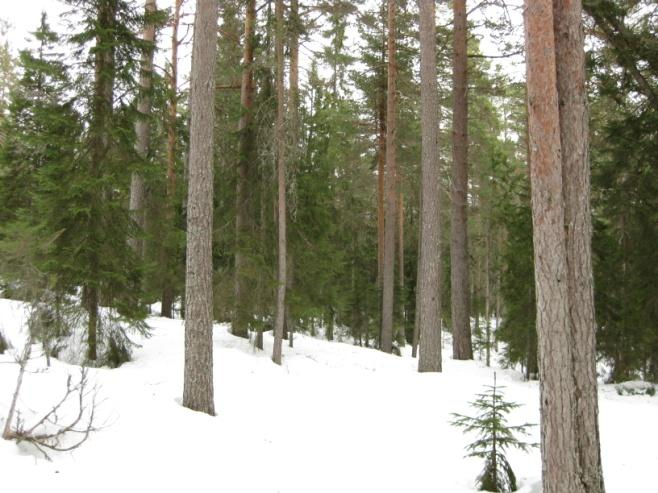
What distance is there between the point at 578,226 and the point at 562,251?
0.28 m

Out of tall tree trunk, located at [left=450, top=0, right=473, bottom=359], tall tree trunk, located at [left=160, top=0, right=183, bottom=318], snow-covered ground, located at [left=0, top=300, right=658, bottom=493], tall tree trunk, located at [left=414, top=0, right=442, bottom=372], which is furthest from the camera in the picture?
tall tree trunk, located at [left=160, top=0, right=183, bottom=318]

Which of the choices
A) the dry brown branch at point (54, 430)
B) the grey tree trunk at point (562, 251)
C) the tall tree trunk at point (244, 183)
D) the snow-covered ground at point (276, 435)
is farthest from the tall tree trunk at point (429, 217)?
the dry brown branch at point (54, 430)

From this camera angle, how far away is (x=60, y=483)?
419cm

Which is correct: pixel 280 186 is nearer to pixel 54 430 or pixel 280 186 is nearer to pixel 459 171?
pixel 459 171

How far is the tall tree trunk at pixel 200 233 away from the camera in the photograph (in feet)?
22.3

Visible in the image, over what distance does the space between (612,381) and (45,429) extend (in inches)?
532

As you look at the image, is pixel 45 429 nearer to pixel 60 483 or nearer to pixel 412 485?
pixel 60 483

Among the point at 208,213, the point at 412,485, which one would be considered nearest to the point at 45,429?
the point at 208,213

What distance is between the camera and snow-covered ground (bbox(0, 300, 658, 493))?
4.83m

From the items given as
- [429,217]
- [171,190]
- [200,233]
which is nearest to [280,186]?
[429,217]

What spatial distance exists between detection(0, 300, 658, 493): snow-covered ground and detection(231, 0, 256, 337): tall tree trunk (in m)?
1.35

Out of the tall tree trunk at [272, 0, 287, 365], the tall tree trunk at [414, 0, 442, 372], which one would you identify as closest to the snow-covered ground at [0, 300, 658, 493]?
the tall tree trunk at [414, 0, 442, 372]

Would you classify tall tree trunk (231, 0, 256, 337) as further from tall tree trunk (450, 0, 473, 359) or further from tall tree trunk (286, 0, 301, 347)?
tall tree trunk (450, 0, 473, 359)

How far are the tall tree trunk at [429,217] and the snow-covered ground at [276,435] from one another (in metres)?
0.78
